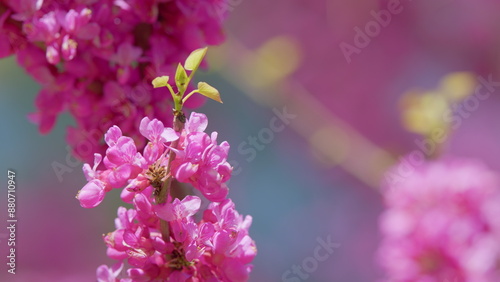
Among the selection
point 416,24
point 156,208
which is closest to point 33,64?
point 156,208

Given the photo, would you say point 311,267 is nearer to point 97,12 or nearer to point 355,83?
point 355,83

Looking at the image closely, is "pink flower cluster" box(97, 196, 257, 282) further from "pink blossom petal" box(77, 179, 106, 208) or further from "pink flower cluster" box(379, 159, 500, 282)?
"pink flower cluster" box(379, 159, 500, 282)

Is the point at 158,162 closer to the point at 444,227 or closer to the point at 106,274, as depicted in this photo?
the point at 106,274

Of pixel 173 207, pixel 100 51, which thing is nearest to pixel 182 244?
pixel 173 207

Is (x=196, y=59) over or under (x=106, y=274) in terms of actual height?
over

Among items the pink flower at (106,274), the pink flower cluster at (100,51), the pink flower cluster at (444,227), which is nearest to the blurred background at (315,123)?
the pink flower cluster at (444,227)
